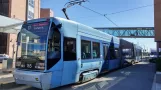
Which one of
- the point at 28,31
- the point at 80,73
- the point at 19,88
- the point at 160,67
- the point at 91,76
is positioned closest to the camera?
the point at 28,31

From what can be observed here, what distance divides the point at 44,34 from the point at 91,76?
15.7ft

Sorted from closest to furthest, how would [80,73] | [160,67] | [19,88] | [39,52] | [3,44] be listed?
[39,52] → [19,88] → [80,73] → [160,67] → [3,44]

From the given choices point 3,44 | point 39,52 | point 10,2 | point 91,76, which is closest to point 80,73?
point 91,76

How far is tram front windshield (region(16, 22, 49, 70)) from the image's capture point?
866 centimetres

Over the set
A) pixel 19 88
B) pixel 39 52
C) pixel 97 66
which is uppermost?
pixel 39 52

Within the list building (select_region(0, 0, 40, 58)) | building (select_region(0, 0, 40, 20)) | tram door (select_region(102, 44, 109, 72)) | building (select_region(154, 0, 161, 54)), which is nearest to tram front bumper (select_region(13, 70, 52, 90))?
tram door (select_region(102, 44, 109, 72))

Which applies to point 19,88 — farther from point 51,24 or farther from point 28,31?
point 51,24

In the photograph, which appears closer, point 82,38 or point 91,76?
point 82,38

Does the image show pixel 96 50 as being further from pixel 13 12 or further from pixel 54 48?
pixel 13 12

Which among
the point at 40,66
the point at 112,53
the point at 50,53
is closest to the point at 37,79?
the point at 40,66

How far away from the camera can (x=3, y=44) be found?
4022cm

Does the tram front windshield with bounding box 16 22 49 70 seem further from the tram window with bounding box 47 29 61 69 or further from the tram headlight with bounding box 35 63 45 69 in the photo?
the tram window with bounding box 47 29 61 69

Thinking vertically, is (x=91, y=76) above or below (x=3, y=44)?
below

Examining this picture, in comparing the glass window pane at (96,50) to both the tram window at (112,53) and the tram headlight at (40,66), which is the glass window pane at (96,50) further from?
the tram headlight at (40,66)
